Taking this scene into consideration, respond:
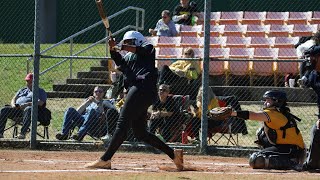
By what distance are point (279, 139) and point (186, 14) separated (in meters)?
9.22

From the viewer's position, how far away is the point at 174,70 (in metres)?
17.7

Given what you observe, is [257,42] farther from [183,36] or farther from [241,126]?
[241,126]

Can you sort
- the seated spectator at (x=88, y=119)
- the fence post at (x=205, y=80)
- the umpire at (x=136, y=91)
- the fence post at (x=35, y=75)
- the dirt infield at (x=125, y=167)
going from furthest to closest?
the seated spectator at (x=88, y=119) < the fence post at (x=35, y=75) < the fence post at (x=205, y=80) < the umpire at (x=136, y=91) < the dirt infield at (x=125, y=167)

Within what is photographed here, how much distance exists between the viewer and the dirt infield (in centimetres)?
1174

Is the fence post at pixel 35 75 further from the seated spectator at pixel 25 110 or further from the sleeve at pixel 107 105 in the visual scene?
the sleeve at pixel 107 105

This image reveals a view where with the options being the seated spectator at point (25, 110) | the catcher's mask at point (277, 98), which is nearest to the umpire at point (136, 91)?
the catcher's mask at point (277, 98)

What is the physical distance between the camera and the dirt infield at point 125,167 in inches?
462

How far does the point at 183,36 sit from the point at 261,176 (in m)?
9.78

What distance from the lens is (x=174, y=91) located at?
1698 cm

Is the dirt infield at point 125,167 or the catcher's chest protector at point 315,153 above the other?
the catcher's chest protector at point 315,153

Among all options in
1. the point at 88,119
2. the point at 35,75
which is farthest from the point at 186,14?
the point at 35,75

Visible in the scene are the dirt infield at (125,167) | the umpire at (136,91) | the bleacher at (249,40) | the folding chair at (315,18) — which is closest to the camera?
the dirt infield at (125,167)

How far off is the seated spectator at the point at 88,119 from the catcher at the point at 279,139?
3772 millimetres

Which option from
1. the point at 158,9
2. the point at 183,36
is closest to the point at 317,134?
the point at 183,36
